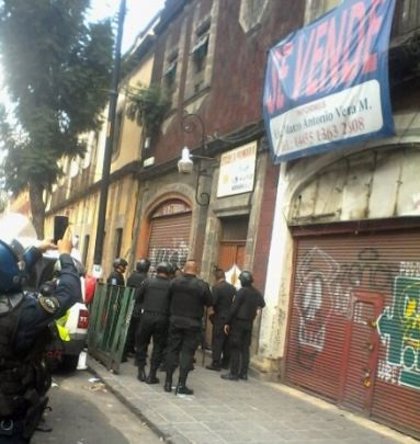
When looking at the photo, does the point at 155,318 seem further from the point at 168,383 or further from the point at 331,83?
the point at 331,83

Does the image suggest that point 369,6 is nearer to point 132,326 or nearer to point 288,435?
point 288,435

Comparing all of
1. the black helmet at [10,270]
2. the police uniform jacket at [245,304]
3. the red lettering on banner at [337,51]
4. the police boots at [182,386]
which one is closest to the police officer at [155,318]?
the police boots at [182,386]

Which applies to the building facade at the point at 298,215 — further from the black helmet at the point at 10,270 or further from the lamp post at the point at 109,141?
the black helmet at the point at 10,270

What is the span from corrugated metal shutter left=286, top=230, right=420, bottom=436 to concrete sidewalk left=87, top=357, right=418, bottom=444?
0.97 feet

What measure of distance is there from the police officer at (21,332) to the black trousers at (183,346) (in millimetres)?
4391

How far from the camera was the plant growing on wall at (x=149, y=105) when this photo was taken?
691 inches

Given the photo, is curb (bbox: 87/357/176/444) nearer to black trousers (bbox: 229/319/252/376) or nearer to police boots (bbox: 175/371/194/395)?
police boots (bbox: 175/371/194/395)

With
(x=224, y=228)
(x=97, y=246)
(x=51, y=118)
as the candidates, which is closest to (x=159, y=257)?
(x=97, y=246)

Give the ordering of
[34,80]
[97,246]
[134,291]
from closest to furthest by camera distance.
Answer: [134,291] < [97,246] < [34,80]

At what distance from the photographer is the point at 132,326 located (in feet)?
35.9

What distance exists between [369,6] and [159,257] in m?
10.1

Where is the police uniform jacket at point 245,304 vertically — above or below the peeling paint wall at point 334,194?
below

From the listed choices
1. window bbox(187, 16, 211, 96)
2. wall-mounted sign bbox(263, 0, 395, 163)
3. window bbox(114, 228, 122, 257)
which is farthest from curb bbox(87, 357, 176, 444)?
window bbox(114, 228, 122, 257)

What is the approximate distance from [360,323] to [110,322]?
395 centimetres
